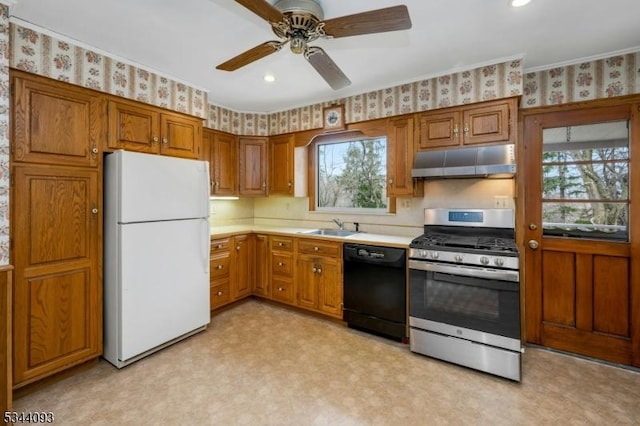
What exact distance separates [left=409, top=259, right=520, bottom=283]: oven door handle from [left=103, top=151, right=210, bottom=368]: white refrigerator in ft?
6.69

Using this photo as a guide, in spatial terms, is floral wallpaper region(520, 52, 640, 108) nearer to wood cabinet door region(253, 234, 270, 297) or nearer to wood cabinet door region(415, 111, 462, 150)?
wood cabinet door region(415, 111, 462, 150)

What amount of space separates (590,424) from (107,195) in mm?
3641

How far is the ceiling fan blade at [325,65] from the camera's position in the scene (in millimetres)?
1815

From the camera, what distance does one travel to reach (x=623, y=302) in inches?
95.1

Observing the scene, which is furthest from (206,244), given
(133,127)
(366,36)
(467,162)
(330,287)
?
(467,162)

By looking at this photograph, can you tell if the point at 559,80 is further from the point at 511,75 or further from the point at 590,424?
the point at 590,424

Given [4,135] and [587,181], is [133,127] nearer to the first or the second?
[4,135]

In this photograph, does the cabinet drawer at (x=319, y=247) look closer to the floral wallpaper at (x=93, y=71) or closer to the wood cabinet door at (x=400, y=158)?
the wood cabinet door at (x=400, y=158)

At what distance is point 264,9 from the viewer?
143cm

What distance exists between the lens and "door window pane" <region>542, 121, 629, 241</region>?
2.44m

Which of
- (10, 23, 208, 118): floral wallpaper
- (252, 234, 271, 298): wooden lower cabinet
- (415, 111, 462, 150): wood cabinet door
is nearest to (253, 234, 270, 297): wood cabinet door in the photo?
(252, 234, 271, 298): wooden lower cabinet

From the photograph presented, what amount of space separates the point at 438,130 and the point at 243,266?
2657mm

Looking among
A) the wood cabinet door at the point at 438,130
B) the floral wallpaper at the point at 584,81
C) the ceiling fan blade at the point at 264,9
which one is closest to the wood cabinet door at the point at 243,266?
the wood cabinet door at the point at 438,130

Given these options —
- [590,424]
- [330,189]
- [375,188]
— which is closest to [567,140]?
[375,188]
